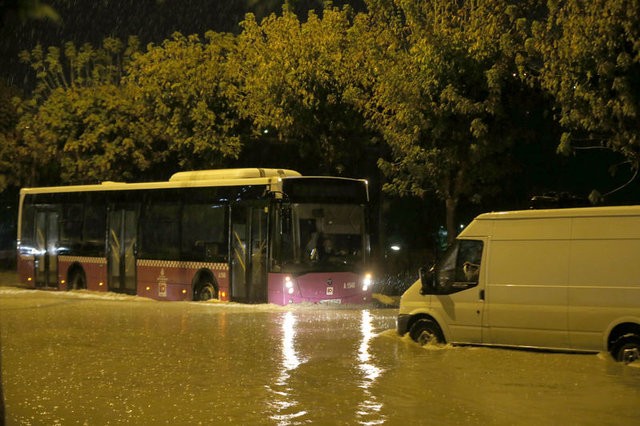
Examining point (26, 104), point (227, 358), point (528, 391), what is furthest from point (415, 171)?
point (26, 104)

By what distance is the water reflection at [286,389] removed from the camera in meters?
9.86

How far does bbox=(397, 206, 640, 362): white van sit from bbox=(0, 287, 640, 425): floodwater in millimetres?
296

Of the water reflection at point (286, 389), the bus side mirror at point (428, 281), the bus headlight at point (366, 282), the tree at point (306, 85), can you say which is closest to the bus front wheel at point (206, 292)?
the bus headlight at point (366, 282)

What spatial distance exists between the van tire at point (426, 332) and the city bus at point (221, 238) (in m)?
6.49

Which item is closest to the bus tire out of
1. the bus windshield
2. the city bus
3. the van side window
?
the city bus

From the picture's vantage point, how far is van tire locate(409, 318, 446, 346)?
555 inches

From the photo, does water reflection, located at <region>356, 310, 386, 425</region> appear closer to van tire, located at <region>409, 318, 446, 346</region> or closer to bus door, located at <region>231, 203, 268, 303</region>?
van tire, located at <region>409, 318, 446, 346</region>

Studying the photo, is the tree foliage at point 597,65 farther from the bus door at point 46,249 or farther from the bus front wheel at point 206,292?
the bus door at point 46,249

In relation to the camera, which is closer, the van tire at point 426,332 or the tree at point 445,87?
the van tire at point 426,332

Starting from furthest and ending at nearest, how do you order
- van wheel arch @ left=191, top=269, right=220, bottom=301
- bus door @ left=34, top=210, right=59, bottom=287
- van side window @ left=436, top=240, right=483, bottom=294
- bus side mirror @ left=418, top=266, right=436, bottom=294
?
bus door @ left=34, top=210, right=59, bottom=287, van wheel arch @ left=191, top=269, right=220, bottom=301, bus side mirror @ left=418, top=266, right=436, bottom=294, van side window @ left=436, top=240, right=483, bottom=294

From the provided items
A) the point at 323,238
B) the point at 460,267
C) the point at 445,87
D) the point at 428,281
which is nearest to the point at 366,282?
the point at 323,238

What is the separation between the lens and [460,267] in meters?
13.8

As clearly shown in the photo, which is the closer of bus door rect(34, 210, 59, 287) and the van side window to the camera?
the van side window

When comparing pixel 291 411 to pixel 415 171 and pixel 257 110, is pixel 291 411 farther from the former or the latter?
pixel 257 110
